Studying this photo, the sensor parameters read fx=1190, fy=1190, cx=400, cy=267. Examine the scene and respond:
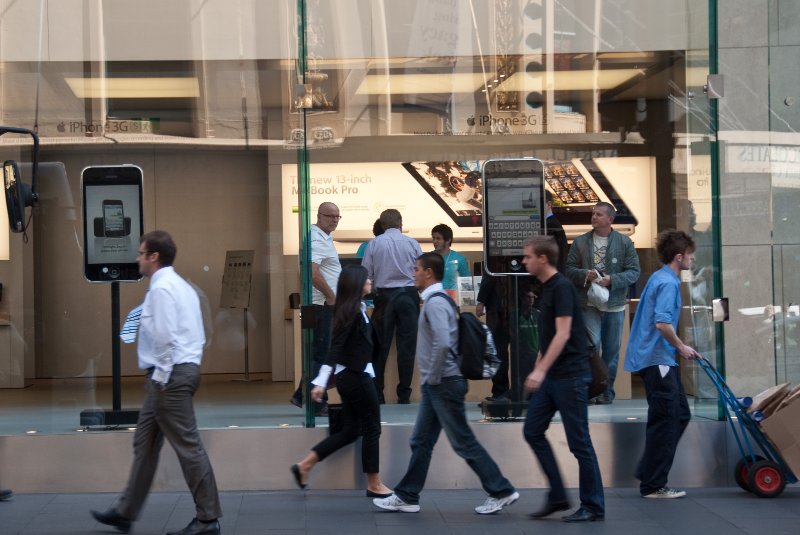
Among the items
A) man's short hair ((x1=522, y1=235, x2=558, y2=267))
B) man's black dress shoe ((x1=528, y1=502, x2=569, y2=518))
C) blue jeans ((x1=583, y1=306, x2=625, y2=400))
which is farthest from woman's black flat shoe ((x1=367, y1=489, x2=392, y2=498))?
blue jeans ((x1=583, y1=306, x2=625, y2=400))

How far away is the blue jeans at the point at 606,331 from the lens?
954 cm

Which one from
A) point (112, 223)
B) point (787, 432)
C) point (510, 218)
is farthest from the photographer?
point (510, 218)

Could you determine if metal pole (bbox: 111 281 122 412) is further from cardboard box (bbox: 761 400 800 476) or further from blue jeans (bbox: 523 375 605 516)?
cardboard box (bbox: 761 400 800 476)

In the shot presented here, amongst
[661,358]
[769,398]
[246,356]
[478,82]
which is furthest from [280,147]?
[769,398]

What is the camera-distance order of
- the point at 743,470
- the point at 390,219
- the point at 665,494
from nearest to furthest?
the point at 665,494 → the point at 743,470 → the point at 390,219

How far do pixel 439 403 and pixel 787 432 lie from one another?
2451 millimetres

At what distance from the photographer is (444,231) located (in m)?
10.7

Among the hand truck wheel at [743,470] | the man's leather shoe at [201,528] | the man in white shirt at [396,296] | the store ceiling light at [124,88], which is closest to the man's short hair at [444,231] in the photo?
the man in white shirt at [396,296]

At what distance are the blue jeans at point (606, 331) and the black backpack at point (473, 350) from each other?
2195mm

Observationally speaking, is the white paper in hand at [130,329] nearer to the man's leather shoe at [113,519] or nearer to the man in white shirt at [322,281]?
the man in white shirt at [322,281]

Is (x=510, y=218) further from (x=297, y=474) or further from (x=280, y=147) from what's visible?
(x=297, y=474)

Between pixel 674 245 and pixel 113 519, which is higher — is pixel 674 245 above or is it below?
above

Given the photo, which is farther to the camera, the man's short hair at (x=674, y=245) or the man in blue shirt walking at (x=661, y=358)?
the man's short hair at (x=674, y=245)

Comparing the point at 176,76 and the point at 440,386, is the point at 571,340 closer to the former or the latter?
the point at 440,386
